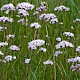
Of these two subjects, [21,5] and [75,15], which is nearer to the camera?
[21,5]

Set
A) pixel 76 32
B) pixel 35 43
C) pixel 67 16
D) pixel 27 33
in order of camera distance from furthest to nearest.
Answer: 1. pixel 67 16
2. pixel 76 32
3. pixel 27 33
4. pixel 35 43

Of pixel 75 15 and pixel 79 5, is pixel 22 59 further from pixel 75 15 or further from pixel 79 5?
pixel 79 5

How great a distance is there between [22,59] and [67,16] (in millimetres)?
1249

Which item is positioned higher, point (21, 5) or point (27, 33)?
point (21, 5)

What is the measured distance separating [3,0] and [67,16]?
70 cm

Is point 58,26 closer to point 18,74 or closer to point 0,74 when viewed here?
point 18,74

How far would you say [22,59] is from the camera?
216cm

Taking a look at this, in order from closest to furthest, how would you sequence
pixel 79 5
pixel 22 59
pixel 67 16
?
pixel 22 59 < pixel 67 16 < pixel 79 5

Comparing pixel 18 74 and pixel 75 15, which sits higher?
pixel 75 15

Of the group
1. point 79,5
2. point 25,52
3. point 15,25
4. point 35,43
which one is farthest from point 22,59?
point 79,5

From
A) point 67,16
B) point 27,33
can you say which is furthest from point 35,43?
point 67,16

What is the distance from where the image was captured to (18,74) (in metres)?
2.03

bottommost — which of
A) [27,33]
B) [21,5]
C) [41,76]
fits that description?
[41,76]

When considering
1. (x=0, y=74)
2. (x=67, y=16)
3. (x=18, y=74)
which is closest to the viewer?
(x=0, y=74)
